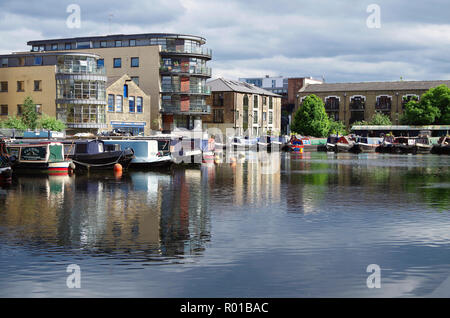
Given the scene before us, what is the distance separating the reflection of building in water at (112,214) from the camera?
651 inches

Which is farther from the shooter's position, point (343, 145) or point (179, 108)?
point (179, 108)

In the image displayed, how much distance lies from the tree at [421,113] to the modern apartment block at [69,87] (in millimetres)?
61291

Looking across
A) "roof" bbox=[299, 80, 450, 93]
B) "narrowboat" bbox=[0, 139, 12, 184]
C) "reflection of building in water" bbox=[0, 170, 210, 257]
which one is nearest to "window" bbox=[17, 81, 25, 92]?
"narrowboat" bbox=[0, 139, 12, 184]

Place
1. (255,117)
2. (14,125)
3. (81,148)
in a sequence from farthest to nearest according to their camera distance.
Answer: (255,117) < (14,125) < (81,148)

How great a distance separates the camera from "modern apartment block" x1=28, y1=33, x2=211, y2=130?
289ft

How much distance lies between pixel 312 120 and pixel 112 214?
3580 inches

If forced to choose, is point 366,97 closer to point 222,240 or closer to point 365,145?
point 365,145

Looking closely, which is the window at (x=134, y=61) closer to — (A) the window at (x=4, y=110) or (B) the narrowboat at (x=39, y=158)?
(A) the window at (x=4, y=110)

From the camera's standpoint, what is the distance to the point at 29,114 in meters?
67.8

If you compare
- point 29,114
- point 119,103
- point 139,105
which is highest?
point 119,103

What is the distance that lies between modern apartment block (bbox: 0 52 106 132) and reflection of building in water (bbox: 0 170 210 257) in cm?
3760

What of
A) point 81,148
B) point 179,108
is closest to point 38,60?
point 179,108
